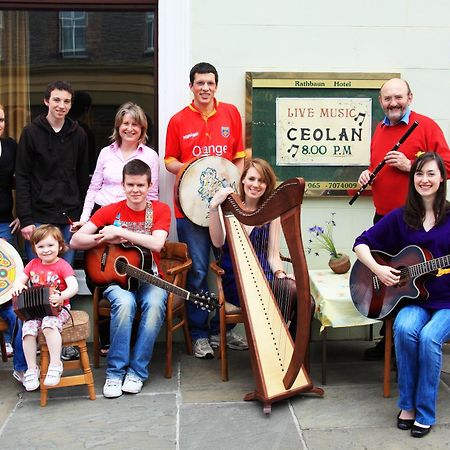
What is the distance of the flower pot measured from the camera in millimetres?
4492

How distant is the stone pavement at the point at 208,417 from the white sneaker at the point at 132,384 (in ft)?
0.11

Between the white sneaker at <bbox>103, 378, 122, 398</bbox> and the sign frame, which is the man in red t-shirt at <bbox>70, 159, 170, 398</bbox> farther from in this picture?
the sign frame

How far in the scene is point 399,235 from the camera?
3.75m

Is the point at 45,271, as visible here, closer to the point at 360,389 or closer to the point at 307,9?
the point at 360,389

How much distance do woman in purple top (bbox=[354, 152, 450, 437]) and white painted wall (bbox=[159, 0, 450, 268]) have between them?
1376 mm

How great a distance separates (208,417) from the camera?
360cm

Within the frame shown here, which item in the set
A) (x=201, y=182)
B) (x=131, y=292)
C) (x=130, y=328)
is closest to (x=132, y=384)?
(x=130, y=328)

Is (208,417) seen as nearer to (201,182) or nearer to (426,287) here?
(426,287)

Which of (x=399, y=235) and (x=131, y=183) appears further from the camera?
(x=131, y=183)

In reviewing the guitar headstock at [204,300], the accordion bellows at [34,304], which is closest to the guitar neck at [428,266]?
the guitar headstock at [204,300]

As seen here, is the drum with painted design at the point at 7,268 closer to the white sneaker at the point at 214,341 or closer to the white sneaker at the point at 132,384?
the white sneaker at the point at 132,384

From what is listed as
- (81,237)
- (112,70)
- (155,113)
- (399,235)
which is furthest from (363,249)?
(112,70)

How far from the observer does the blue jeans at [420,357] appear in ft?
11.1

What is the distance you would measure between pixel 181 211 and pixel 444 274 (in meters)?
1.70
